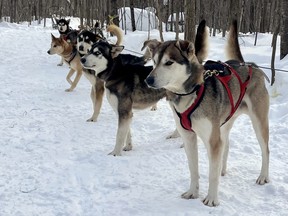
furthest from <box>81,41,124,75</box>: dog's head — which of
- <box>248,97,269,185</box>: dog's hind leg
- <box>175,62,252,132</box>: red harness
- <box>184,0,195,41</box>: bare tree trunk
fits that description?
<box>184,0,195,41</box>: bare tree trunk

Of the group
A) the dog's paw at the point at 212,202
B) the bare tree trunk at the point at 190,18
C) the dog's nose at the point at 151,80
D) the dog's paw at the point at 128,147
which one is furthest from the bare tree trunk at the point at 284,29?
the dog's nose at the point at 151,80

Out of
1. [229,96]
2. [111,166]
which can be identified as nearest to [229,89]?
[229,96]

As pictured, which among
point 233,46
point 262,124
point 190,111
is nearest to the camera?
point 190,111

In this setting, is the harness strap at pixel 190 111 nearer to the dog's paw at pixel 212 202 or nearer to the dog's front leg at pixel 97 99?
the dog's paw at pixel 212 202

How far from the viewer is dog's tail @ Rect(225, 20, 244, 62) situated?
4.26 metres

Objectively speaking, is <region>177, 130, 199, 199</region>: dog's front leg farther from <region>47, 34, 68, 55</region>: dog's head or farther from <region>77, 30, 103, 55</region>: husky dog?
<region>47, 34, 68, 55</region>: dog's head

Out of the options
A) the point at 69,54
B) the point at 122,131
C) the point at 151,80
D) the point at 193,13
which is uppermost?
the point at 193,13

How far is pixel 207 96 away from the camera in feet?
11.3

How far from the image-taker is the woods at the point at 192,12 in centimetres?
983

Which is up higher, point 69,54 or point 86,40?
point 86,40

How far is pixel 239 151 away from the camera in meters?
5.16

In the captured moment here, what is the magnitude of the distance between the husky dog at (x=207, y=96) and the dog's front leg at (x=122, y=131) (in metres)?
1.54

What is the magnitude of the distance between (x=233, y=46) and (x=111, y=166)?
198 centimetres

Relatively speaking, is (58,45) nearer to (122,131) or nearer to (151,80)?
(122,131)
